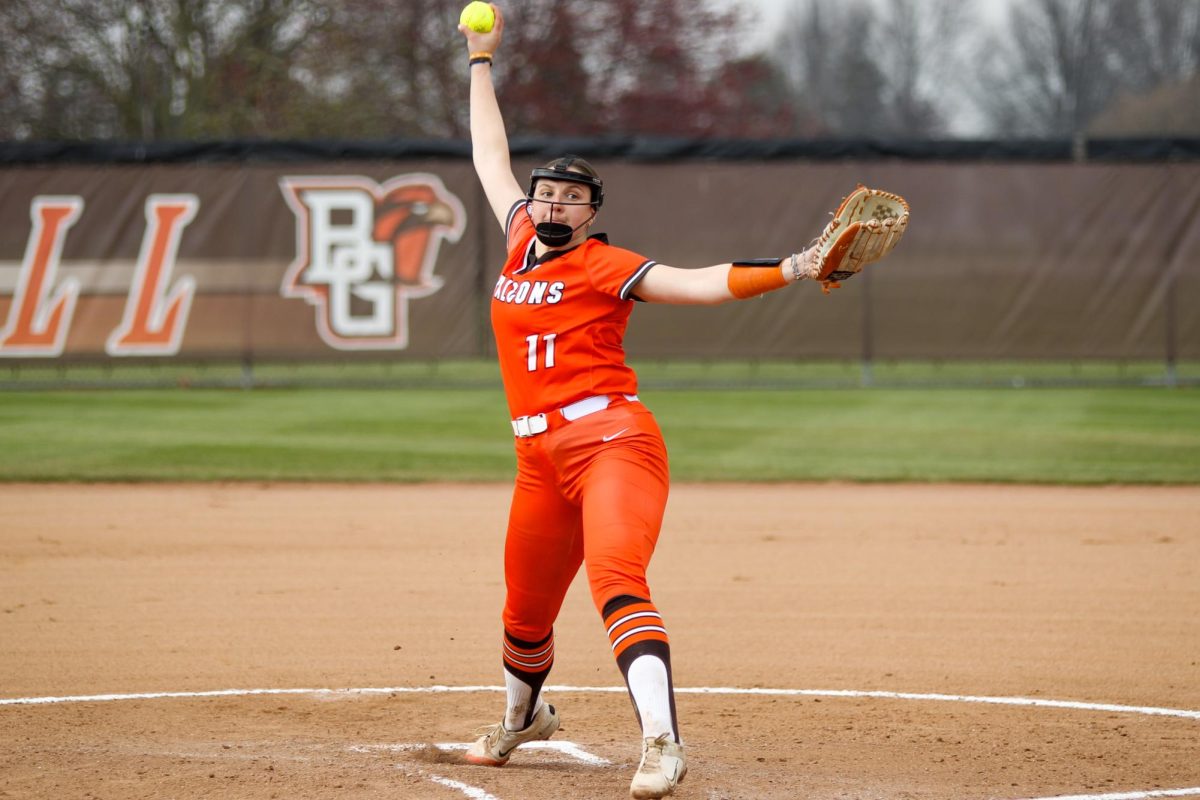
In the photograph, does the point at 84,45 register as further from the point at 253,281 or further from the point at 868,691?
the point at 868,691

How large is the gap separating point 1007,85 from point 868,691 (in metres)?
47.0

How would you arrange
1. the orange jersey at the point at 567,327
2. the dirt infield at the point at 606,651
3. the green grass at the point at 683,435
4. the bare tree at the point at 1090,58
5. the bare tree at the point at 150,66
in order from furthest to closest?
the bare tree at the point at 1090,58 → the bare tree at the point at 150,66 → the green grass at the point at 683,435 → the dirt infield at the point at 606,651 → the orange jersey at the point at 567,327

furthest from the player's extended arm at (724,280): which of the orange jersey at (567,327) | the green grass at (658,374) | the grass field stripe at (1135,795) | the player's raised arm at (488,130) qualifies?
the green grass at (658,374)

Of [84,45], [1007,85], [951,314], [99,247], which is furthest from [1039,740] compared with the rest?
[1007,85]

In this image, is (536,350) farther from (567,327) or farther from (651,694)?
(651,694)

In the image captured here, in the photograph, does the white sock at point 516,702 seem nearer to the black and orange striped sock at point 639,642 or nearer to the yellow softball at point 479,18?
the black and orange striped sock at point 639,642

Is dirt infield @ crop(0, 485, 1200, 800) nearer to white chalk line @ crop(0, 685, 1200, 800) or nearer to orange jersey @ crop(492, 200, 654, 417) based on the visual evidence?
white chalk line @ crop(0, 685, 1200, 800)

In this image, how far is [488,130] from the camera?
5406mm

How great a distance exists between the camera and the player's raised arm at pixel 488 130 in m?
5.23

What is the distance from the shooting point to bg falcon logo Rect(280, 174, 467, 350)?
53.9 feet

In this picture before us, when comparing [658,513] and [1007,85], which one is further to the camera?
[1007,85]

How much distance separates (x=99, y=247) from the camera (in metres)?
16.4

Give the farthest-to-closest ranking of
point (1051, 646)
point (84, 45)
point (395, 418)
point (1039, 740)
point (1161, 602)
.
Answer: point (84, 45) < point (395, 418) < point (1161, 602) < point (1051, 646) < point (1039, 740)

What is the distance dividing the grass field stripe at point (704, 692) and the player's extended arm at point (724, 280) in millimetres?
2174
